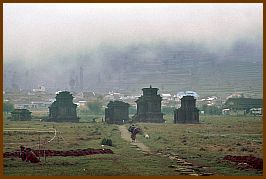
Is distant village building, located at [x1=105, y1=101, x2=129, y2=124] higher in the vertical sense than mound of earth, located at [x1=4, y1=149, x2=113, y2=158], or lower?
higher

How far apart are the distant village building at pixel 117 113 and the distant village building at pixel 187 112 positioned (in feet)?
31.2

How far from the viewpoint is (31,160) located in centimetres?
2738

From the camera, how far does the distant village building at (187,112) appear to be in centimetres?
7788

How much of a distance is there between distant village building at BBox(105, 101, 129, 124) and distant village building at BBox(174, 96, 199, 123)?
9.52 metres

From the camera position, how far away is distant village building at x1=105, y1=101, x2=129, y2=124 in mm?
79812

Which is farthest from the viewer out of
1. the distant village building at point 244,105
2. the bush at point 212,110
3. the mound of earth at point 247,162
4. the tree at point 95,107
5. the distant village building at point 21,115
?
the tree at point 95,107

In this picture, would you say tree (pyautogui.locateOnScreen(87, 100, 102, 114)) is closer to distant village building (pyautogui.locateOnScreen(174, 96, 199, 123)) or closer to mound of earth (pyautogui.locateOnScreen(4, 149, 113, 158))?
distant village building (pyautogui.locateOnScreen(174, 96, 199, 123))

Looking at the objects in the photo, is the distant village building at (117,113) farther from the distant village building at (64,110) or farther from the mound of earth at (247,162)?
the mound of earth at (247,162)

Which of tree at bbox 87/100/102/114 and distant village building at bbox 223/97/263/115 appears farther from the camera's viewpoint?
tree at bbox 87/100/102/114

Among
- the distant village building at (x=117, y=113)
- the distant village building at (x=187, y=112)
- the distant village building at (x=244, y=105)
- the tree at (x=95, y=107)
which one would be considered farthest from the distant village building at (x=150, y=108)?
the tree at (x=95, y=107)

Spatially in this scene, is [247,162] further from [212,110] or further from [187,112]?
[212,110]

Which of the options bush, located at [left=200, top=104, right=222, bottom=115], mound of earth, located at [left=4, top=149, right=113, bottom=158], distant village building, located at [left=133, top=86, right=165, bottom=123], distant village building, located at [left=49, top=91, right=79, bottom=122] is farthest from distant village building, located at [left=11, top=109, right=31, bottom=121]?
bush, located at [left=200, top=104, right=222, bottom=115]

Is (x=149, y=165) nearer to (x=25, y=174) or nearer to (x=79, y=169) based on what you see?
(x=79, y=169)

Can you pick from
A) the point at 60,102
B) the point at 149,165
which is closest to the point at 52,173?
the point at 149,165
